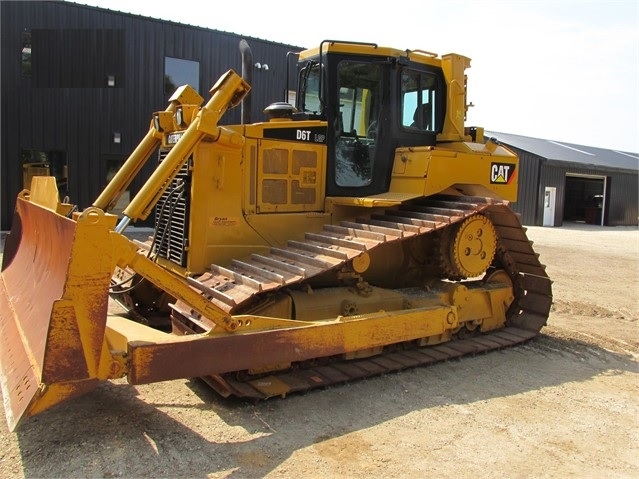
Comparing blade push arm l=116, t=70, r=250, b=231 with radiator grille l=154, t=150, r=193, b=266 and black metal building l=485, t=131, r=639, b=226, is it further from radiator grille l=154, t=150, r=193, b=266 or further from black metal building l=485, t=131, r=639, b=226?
black metal building l=485, t=131, r=639, b=226

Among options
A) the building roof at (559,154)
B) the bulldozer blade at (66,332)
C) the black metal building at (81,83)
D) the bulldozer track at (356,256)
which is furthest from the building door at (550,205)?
the bulldozer blade at (66,332)

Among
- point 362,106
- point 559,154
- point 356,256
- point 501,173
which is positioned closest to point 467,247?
point 501,173

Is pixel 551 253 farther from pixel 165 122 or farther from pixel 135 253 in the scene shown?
pixel 135 253

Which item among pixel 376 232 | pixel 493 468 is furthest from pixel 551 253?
pixel 493 468

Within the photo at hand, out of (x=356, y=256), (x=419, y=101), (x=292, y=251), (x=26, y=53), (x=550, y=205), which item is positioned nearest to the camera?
(x=356, y=256)

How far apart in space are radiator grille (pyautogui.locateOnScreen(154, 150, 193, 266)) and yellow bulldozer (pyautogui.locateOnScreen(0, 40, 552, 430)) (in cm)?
2

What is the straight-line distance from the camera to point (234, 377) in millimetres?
4414

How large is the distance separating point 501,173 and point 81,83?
11958 mm

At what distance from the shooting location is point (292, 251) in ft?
16.4

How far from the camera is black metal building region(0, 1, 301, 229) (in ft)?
45.5

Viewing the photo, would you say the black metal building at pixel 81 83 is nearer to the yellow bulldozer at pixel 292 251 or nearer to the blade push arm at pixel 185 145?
the yellow bulldozer at pixel 292 251

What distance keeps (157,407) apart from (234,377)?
613mm

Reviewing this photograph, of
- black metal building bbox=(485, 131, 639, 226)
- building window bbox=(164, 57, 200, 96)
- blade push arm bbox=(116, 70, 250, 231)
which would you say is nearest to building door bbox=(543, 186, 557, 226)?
black metal building bbox=(485, 131, 639, 226)

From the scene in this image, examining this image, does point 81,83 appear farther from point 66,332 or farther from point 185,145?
point 66,332
